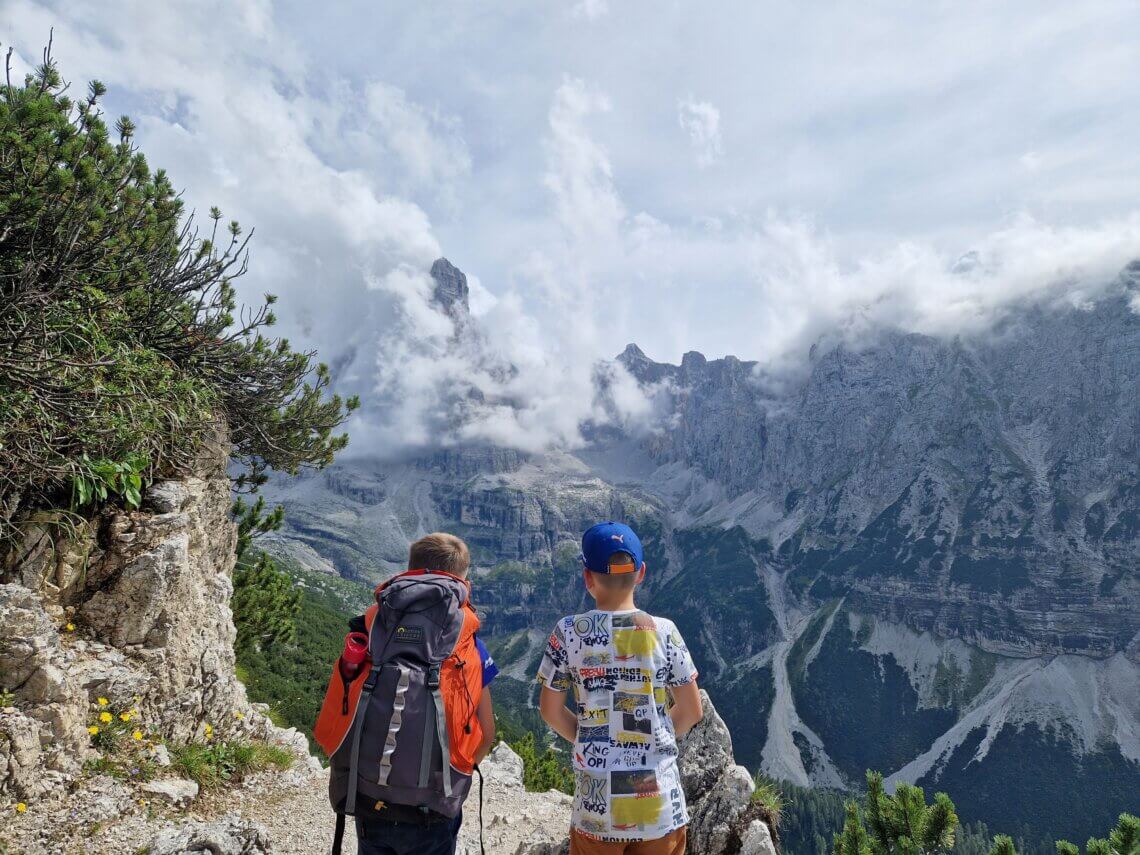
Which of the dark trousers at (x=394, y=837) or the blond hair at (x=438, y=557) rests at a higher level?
the blond hair at (x=438, y=557)

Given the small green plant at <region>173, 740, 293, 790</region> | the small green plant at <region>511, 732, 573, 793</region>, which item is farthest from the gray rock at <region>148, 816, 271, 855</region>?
the small green plant at <region>511, 732, 573, 793</region>

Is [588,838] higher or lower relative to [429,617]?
lower

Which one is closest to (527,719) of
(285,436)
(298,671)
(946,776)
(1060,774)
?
(946,776)

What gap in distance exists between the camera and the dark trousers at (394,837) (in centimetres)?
442

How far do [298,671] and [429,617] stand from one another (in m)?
80.4

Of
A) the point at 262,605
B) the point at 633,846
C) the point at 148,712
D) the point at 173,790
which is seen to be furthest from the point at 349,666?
the point at 262,605

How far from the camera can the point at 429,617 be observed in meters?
4.57

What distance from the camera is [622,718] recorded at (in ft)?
14.6

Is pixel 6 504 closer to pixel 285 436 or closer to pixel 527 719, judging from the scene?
pixel 285 436

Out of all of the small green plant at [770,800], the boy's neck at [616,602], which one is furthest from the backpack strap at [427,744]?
the small green plant at [770,800]

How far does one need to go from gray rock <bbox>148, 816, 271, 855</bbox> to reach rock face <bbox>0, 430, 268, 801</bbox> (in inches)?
71.9

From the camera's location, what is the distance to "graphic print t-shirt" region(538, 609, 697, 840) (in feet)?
14.2

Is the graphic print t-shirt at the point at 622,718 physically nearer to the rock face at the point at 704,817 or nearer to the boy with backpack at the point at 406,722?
the boy with backpack at the point at 406,722

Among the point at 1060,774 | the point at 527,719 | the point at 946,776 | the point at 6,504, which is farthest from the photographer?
the point at 527,719
